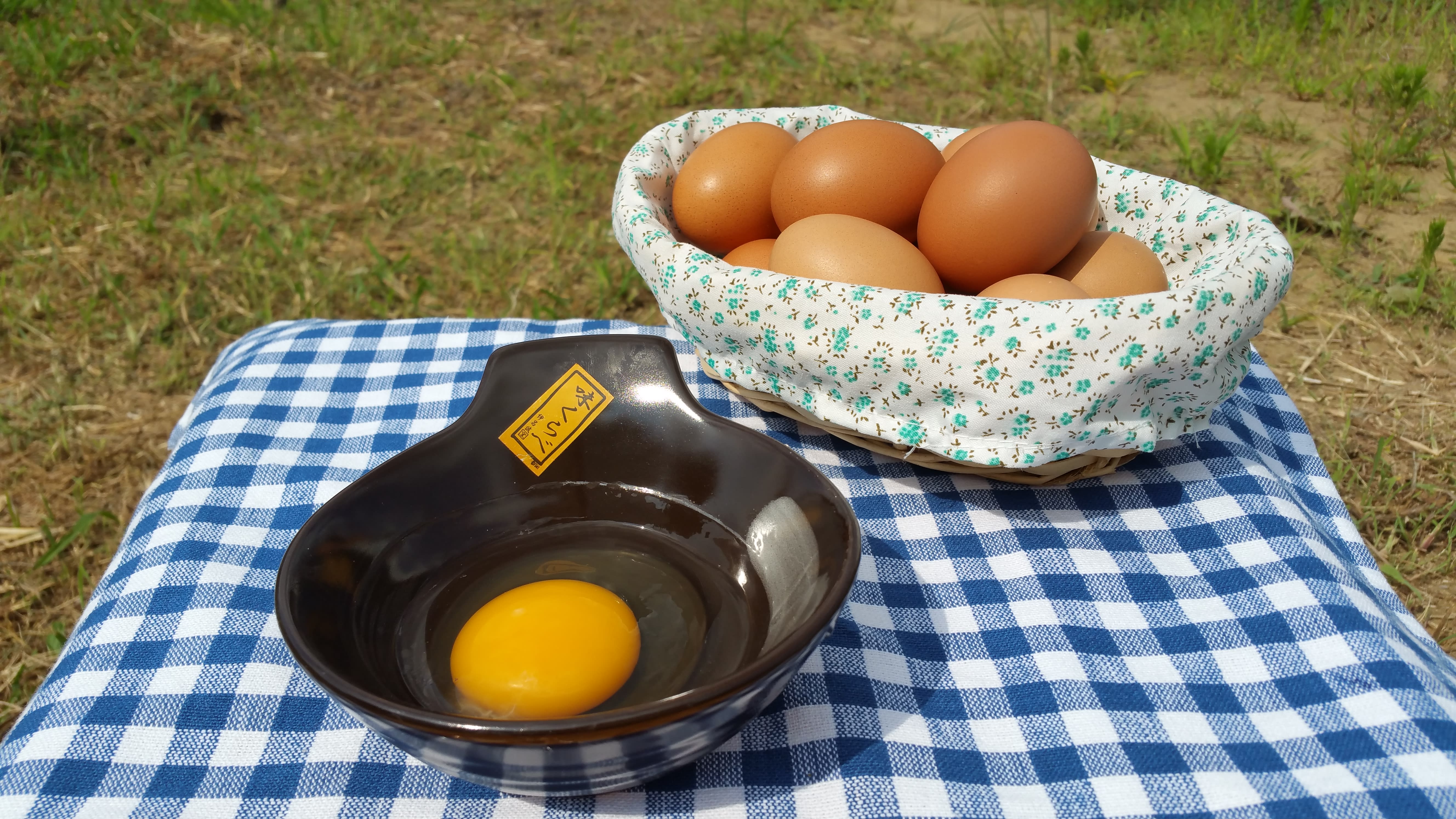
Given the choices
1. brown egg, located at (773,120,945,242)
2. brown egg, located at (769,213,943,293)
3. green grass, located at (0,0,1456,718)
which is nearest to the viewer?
brown egg, located at (769,213,943,293)

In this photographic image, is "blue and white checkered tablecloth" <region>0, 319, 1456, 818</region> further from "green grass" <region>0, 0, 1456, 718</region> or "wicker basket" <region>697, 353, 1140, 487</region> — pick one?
"green grass" <region>0, 0, 1456, 718</region>

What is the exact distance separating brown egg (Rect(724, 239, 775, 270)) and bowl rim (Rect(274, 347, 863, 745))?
54cm

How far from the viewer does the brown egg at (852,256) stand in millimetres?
976

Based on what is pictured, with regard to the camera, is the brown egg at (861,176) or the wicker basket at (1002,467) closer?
the wicker basket at (1002,467)

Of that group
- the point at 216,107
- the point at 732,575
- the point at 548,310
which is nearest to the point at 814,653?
the point at 732,575

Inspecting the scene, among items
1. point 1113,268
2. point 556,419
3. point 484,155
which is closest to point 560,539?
point 556,419

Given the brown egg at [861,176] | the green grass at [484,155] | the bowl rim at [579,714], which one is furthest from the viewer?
the green grass at [484,155]

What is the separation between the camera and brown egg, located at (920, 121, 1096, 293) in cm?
100

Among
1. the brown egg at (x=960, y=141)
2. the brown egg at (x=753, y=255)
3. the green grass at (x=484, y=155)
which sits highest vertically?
the brown egg at (x=960, y=141)

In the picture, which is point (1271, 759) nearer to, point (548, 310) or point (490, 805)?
point (490, 805)

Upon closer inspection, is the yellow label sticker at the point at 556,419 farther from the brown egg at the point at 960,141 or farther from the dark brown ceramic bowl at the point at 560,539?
the brown egg at the point at 960,141

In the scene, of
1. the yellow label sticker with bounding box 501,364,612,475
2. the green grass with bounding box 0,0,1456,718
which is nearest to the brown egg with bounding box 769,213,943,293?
the yellow label sticker with bounding box 501,364,612,475

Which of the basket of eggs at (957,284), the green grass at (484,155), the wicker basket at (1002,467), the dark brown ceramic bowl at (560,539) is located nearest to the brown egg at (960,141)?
the basket of eggs at (957,284)

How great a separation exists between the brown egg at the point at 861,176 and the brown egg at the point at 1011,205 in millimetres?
48
